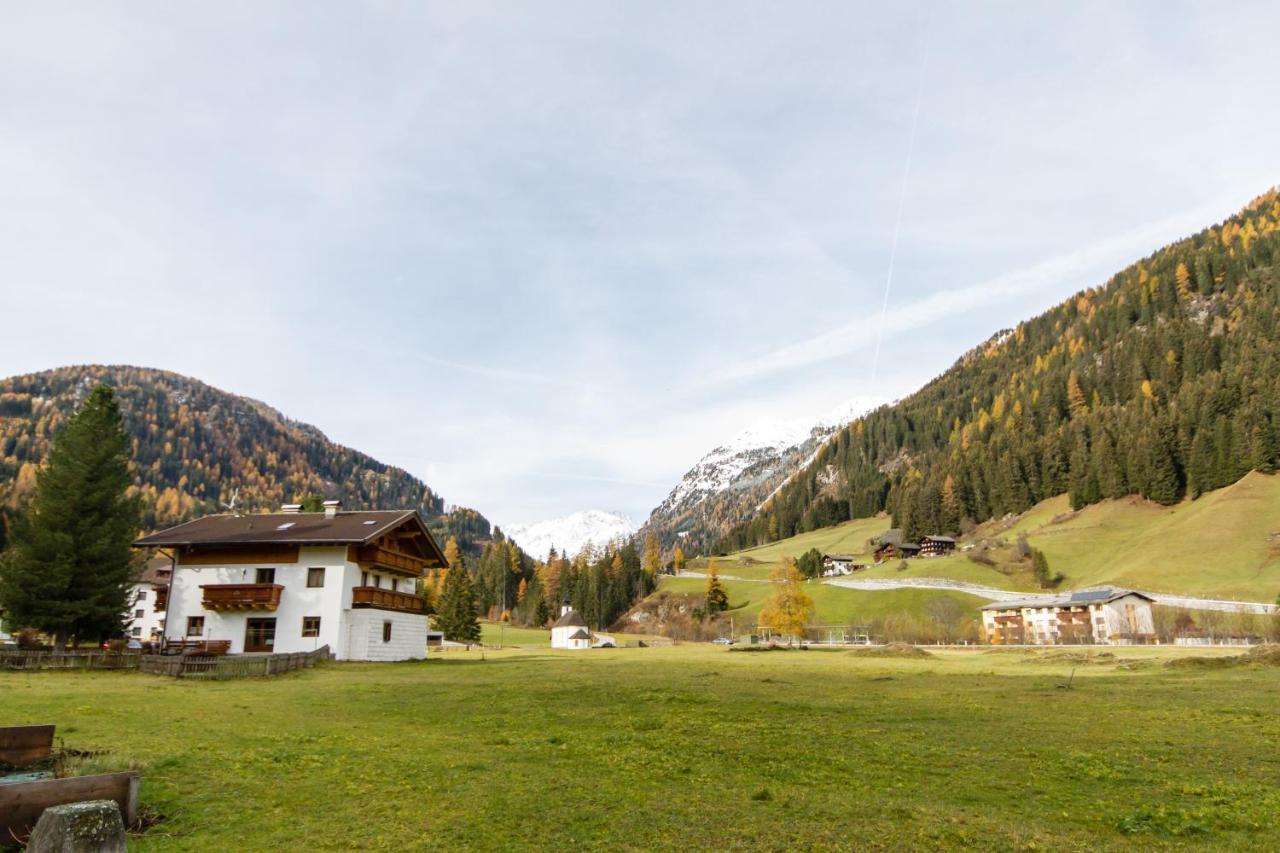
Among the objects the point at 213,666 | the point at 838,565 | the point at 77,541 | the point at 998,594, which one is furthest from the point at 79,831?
the point at 838,565

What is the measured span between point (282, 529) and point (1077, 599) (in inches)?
4015

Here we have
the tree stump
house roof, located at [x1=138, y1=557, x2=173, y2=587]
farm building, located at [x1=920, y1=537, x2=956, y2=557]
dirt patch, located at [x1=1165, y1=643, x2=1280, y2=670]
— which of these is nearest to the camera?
the tree stump

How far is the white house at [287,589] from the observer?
50156mm

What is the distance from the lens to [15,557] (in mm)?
43750

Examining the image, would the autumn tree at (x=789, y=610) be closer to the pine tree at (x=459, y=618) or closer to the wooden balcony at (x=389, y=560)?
the pine tree at (x=459, y=618)

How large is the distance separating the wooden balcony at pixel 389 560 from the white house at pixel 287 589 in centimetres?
9

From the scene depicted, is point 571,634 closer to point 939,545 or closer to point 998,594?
point 998,594

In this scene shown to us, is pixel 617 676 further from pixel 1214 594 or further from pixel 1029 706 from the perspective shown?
pixel 1214 594

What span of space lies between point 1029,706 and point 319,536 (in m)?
44.2

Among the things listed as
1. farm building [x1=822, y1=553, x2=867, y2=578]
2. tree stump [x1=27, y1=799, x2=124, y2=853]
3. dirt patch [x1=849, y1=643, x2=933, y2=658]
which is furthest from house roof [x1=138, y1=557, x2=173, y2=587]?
farm building [x1=822, y1=553, x2=867, y2=578]

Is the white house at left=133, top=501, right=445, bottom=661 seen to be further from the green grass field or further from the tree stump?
the green grass field

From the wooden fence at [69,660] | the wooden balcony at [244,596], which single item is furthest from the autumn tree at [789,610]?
the wooden fence at [69,660]

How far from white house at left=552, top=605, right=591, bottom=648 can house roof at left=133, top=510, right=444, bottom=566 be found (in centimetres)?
6053

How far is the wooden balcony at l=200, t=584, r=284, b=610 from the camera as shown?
4981cm
